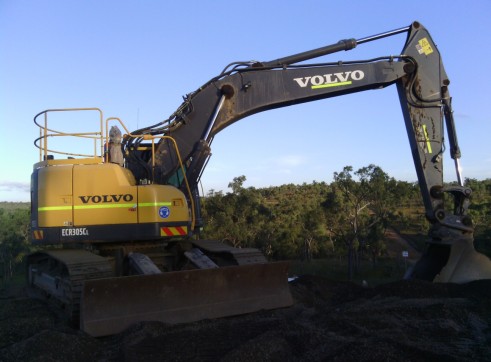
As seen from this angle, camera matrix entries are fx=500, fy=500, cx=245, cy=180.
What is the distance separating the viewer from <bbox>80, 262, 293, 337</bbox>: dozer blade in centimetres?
647

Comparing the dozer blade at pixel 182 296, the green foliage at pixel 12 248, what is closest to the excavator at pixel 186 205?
the dozer blade at pixel 182 296

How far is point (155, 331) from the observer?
5980 mm

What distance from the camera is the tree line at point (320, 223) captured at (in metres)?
25.5

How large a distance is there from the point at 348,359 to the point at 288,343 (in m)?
0.92

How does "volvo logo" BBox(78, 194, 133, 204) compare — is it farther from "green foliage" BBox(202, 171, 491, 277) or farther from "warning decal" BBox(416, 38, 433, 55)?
"green foliage" BBox(202, 171, 491, 277)

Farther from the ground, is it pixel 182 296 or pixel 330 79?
pixel 330 79

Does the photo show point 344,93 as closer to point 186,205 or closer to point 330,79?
point 330,79

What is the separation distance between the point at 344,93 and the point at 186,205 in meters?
3.79

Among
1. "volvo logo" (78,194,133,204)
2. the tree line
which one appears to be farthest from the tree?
"volvo logo" (78,194,133,204)

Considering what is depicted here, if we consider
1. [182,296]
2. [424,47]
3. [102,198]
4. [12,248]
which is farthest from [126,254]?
[12,248]

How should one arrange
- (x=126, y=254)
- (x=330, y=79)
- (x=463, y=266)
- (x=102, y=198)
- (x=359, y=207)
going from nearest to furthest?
1. (x=102, y=198)
2. (x=126, y=254)
3. (x=463, y=266)
4. (x=330, y=79)
5. (x=359, y=207)

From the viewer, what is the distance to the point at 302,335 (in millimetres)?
5582

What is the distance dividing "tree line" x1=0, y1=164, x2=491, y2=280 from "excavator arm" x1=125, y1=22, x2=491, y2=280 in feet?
48.7

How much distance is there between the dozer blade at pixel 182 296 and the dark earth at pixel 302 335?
0.22 metres
